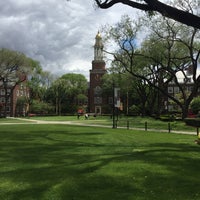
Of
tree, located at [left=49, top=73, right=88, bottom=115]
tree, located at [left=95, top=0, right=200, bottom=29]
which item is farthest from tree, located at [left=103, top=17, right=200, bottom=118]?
tree, located at [left=49, top=73, right=88, bottom=115]

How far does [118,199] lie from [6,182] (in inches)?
112

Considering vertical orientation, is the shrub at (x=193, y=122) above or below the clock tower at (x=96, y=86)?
below

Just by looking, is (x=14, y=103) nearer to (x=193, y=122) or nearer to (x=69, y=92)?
(x=69, y=92)

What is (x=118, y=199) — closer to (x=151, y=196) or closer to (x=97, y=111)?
(x=151, y=196)

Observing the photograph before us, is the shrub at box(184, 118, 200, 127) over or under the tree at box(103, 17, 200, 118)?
under

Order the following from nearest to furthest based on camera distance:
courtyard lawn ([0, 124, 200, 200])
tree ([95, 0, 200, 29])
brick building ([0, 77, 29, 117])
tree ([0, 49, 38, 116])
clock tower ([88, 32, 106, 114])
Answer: courtyard lawn ([0, 124, 200, 200]) → tree ([95, 0, 200, 29]) → tree ([0, 49, 38, 116]) → brick building ([0, 77, 29, 117]) → clock tower ([88, 32, 106, 114])

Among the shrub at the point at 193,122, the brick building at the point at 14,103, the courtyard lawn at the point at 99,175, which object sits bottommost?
the courtyard lawn at the point at 99,175

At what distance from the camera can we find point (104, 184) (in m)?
7.37

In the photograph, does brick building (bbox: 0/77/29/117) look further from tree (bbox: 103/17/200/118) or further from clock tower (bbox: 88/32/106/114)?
tree (bbox: 103/17/200/118)

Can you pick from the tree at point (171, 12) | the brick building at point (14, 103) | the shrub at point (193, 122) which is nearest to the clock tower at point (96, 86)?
the brick building at point (14, 103)

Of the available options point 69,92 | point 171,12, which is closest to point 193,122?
point 171,12

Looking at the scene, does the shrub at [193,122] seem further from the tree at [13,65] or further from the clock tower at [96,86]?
the clock tower at [96,86]

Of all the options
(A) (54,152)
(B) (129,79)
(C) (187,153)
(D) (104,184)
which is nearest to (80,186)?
(D) (104,184)

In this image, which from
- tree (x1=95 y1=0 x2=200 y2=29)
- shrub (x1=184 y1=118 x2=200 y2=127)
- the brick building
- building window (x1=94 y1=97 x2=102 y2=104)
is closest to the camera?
tree (x1=95 y1=0 x2=200 y2=29)
